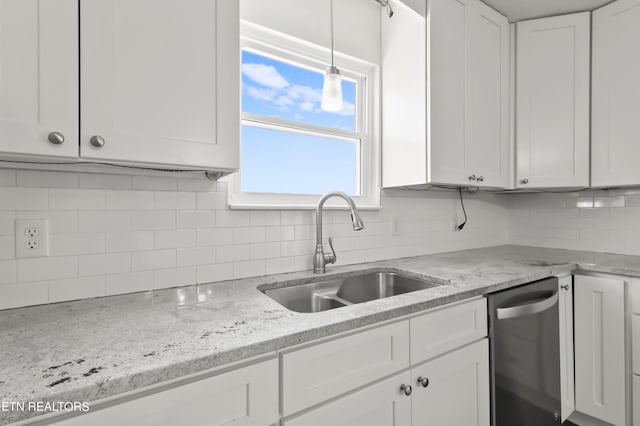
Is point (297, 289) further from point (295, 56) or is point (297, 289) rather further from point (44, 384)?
point (295, 56)

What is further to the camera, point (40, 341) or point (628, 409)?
point (628, 409)

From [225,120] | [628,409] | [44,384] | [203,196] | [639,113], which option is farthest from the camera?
[639,113]

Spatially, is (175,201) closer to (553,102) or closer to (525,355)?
(525,355)

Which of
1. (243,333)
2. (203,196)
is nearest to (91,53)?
(203,196)

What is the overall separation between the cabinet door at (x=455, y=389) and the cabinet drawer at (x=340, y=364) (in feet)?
0.46

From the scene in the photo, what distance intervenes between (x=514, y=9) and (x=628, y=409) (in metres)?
2.28

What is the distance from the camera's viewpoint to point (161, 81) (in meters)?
0.95

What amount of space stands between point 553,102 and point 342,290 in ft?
5.87

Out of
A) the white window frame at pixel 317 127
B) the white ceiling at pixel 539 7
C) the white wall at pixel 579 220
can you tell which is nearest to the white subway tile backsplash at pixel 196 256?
the white window frame at pixel 317 127

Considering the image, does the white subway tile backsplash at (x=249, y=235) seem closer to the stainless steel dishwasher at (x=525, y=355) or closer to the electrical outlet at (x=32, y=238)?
the electrical outlet at (x=32, y=238)

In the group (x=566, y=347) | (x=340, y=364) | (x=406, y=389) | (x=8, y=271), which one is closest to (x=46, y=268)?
(x=8, y=271)

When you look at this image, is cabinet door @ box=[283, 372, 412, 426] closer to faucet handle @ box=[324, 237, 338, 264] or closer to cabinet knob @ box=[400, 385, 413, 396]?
cabinet knob @ box=[400, 385, 413, 396]

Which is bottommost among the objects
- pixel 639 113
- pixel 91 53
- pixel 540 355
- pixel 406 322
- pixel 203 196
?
pixel 540 355

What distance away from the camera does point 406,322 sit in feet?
3.51
